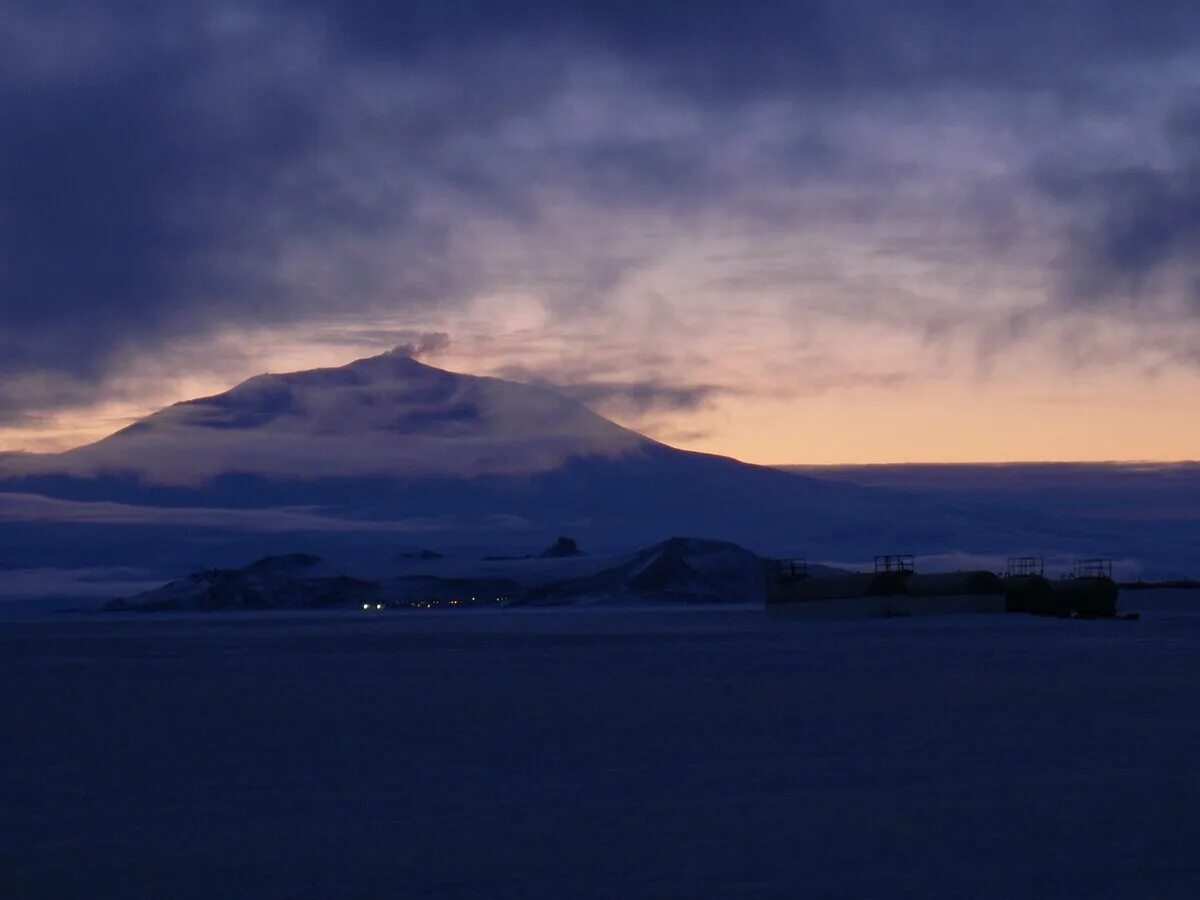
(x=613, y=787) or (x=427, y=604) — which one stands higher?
(x=427, y=604)

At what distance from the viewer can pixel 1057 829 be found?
34.6 ft

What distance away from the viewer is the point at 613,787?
511 inches

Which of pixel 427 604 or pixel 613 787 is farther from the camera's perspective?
pixel 427 604

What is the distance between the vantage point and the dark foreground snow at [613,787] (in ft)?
30.5

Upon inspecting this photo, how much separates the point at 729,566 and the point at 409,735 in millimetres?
154348

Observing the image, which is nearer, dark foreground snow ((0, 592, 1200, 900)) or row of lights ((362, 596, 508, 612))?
dark foreground snow ((0, 592, 1200, 900))

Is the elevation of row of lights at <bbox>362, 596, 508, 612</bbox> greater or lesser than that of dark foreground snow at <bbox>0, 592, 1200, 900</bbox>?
greater

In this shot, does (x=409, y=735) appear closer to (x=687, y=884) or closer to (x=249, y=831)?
(x=249, y=831)

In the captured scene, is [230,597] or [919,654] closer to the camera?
[919,654]

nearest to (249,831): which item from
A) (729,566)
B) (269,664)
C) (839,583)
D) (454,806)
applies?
(454,806)

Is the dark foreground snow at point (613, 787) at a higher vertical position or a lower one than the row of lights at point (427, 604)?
lower

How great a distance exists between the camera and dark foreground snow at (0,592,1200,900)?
30.5 ft

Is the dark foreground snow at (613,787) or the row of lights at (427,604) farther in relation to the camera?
the row of lights at (427,604)

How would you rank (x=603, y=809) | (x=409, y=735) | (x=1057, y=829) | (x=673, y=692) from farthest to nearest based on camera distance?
(x=673, y=692) < (x=409, y=735) < (x=603, y=809) < (x=1057, y=829)
